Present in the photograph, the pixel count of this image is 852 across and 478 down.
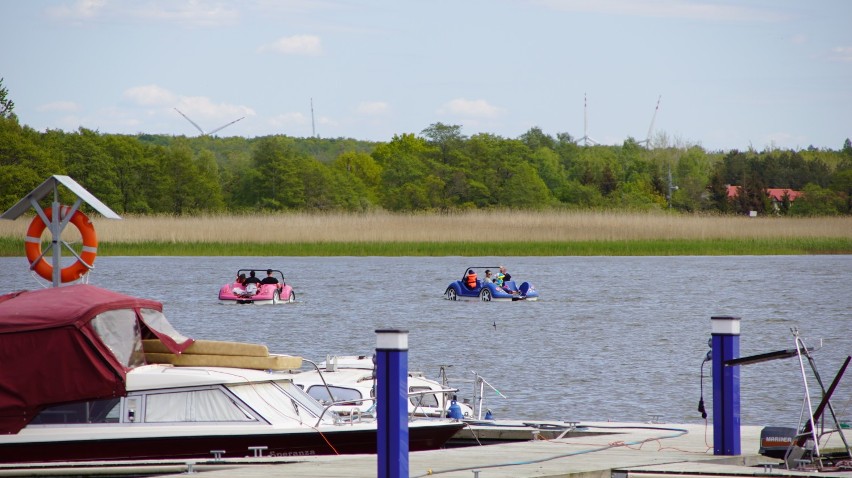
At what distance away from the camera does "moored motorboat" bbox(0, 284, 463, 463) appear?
1382cm

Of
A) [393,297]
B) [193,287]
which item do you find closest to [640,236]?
[393,297]

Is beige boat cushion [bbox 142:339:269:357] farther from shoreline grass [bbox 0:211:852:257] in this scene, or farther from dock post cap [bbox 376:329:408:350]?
shoreline grass [bbox 0:211:852:257]

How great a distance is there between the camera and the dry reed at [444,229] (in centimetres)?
6438

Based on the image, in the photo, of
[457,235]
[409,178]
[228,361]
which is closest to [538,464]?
[228,361]

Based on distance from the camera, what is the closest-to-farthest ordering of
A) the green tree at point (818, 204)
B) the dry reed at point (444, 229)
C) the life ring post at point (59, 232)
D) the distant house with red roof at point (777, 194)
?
the life ring post at point (59, 232)
the dry reed at point (444, 229)
the green tree at point (818, 204)
the distant house with red roof at point (777, 194)

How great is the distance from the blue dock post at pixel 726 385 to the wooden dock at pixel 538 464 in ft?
0.67

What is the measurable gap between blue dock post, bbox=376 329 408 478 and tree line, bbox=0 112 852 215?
7793 cm

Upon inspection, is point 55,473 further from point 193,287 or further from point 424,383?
point 193,287

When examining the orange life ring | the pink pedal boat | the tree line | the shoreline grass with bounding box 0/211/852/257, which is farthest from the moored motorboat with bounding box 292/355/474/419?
the tree line

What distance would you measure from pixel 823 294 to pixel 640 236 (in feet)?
42.3

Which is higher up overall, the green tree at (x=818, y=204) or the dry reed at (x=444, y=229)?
the green tree at (x=818, y=204)

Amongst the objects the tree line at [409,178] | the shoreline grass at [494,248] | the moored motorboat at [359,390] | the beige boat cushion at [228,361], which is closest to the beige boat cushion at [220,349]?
the beige boat cushion at [228,361]

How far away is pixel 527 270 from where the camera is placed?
70.7m

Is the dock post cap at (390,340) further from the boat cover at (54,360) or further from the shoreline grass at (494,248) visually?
the shoreline grass at (494,248)
